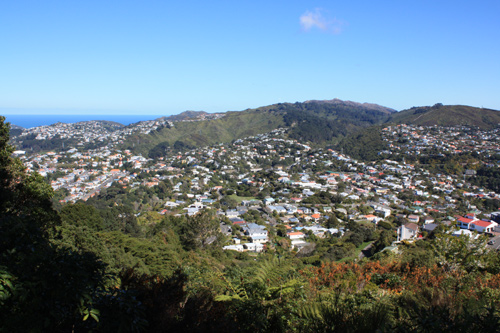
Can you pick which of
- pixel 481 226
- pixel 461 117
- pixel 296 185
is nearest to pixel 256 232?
pixel 481 226

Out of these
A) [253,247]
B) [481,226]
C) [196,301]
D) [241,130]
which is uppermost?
[241,130]

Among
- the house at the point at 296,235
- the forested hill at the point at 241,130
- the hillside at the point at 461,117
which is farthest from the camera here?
the forested hill at the point at 241,130

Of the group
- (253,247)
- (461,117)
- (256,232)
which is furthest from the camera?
(461,117)

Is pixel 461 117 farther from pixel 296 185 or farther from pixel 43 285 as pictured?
pixel 43 285

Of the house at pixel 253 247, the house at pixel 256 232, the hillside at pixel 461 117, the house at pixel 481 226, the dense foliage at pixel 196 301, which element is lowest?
the house at pixel 253 247

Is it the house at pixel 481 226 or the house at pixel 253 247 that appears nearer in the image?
the house at pixel 253 247

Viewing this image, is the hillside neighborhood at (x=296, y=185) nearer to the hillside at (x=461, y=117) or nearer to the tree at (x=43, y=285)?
the hillside at (x=461, y=117)

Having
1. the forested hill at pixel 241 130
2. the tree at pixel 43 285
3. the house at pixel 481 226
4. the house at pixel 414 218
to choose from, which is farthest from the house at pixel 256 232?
the forested hill at pixel 241 130

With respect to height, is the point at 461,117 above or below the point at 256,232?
above

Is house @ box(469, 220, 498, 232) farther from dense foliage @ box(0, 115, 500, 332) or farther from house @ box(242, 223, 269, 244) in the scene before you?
dense foliage @ box(0, 115, 500, 332)

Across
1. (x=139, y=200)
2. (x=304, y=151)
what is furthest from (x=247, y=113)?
(x=139, y=200)

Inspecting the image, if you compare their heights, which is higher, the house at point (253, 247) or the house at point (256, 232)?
the house at point (256, 232)

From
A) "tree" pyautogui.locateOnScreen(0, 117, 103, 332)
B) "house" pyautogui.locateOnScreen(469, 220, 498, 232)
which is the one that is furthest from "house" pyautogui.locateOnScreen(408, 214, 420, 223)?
"tree" pyautogui.locateOnScreen(0, 117, 103, 332)
